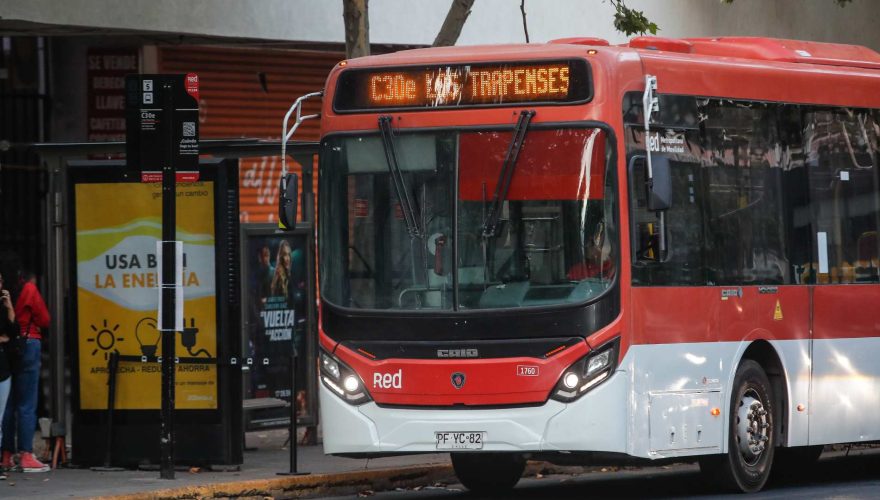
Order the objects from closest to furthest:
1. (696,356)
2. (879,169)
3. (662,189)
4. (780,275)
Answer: (662,189) < (696,356) < (780,275) < (879,169)

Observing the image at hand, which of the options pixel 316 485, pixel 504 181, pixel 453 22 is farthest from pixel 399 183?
pixel 453 22

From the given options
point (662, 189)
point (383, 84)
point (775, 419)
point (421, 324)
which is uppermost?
point (383, 84)

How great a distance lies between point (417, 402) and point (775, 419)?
296cm

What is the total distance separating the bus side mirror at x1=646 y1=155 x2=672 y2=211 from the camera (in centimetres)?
1144

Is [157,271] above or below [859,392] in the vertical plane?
above

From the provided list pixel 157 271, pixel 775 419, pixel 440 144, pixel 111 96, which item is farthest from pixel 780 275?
pixel 111 96

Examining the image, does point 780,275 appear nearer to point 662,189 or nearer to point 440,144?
point 662,189

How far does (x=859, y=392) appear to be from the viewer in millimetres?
13938

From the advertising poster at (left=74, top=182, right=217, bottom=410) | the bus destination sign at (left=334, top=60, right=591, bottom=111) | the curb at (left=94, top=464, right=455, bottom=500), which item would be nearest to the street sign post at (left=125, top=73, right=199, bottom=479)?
the curb at (left=94, top=464, right=455, bottom=500)

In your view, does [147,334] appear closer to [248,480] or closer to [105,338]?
[105,338]

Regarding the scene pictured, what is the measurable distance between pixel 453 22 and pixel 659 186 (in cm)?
488

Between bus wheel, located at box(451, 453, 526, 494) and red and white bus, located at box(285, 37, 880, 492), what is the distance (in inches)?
5.9

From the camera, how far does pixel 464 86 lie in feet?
39.7

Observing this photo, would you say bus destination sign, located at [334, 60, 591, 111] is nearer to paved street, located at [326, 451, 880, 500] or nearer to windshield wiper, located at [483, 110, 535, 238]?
windshield wiper, located at [483, 110, 535, 238]
